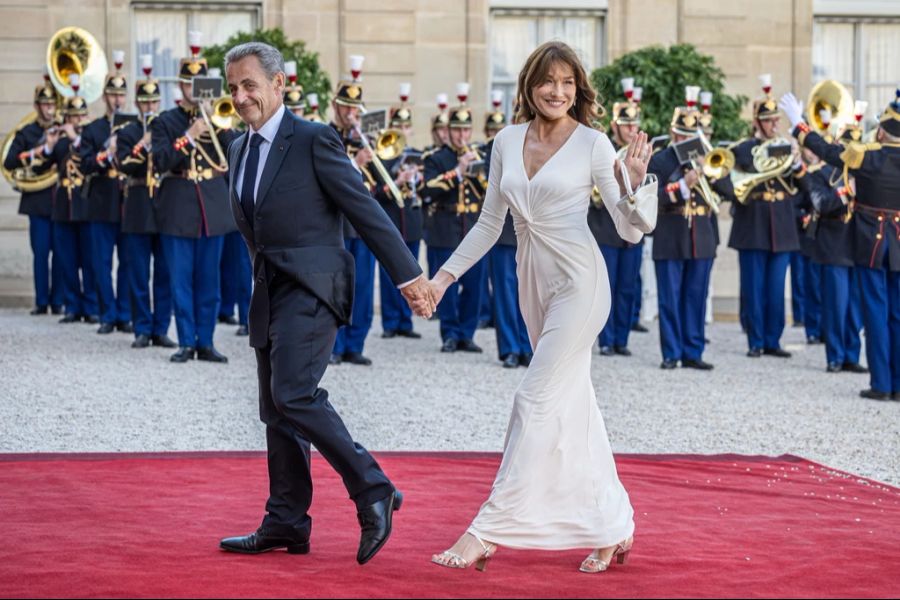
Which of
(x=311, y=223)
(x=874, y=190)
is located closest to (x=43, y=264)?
(x=874, y=190)

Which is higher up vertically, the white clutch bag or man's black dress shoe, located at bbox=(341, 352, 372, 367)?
the white clutch bag

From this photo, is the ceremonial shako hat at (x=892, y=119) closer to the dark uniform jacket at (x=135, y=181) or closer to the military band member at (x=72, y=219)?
the dark uniform jacket at (x=135, y=181)

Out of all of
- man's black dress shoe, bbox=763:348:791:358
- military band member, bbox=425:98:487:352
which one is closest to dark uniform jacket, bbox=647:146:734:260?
man's black dress shoe, bbox=763:348:791:358

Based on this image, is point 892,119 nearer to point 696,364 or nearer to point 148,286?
point 696,364

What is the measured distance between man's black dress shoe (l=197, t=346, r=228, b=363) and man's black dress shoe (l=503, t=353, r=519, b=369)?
2.18m

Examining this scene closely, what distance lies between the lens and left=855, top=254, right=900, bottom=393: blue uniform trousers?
38.9 ft

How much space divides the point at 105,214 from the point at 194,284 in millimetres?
2762

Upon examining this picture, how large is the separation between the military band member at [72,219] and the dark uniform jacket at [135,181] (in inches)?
76.9

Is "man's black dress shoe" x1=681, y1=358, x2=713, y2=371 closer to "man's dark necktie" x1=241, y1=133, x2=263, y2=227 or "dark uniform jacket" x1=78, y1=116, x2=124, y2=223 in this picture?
"dark uniform jacket" x1=78, y1=116, x2=124, y2=223

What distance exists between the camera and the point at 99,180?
1554 centimetres

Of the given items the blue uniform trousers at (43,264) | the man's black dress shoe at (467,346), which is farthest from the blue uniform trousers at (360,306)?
the blue uniform trousers at (43,264)

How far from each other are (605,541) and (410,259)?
4.03 feet

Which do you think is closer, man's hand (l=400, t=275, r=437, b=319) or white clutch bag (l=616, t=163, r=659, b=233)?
white clutch bag (l=616, t=163, r=659, b=233)

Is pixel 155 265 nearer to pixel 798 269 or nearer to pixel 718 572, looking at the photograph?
pixel 798 269
